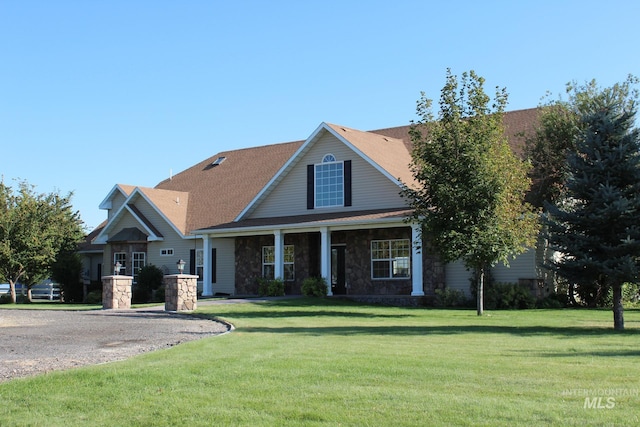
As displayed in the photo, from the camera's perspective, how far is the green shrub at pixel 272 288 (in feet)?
95.4

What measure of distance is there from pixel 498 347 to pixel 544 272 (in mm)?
14765

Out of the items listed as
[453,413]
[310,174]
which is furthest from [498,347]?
[310,174]

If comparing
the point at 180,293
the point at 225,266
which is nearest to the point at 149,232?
the point at 225,266

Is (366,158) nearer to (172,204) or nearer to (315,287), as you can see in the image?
(315,287)

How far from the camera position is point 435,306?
26156mm

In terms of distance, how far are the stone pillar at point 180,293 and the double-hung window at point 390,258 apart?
8.61 m

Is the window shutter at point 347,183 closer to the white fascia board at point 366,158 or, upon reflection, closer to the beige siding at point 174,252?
the white fascia board at point 366,158

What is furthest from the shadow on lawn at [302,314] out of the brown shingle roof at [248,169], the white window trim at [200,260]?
the white window trim at [200,260]

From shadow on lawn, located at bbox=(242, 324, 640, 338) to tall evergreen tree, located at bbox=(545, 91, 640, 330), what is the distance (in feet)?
3.98

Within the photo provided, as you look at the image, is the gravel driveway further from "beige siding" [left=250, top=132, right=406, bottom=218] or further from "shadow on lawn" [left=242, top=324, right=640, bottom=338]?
"beige siding" [left=250, top=132, right=406, bottom=218]

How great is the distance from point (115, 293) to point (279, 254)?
7.19m

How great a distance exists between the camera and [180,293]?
72.9 ft

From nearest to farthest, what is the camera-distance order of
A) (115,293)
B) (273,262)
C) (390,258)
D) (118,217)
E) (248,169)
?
(115,293)
(390,258)
(273,262)
(118,217)
(248,169)

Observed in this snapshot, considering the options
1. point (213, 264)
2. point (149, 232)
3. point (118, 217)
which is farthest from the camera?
point (118, 217)
